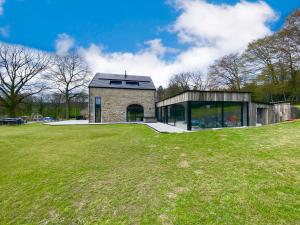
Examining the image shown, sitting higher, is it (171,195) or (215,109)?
(215,109)

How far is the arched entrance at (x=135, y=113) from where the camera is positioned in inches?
960

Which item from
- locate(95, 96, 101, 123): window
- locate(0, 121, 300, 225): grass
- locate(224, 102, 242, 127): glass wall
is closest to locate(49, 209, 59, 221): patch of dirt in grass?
locate(0, 121, 300, 225): grass

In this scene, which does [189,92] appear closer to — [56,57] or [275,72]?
[275,72]

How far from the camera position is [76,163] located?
523 cm

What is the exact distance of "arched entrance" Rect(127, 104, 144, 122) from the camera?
24375mm

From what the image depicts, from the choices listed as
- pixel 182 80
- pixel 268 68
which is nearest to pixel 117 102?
pixel 268 68

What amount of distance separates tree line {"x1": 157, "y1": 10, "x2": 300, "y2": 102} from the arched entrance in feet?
58.5

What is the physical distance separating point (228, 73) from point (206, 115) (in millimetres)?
24109

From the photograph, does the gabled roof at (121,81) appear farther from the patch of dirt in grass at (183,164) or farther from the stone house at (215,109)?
the patch of dirt in grass at (183,164)

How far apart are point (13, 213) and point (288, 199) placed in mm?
4601

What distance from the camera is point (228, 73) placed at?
32156mm

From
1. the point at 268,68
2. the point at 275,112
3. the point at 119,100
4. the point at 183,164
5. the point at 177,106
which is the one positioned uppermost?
the point at 268,68

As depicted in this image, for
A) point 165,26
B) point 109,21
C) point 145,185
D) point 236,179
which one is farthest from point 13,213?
point 165,26

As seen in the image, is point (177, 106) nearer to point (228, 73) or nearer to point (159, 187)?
point (159, 187)
